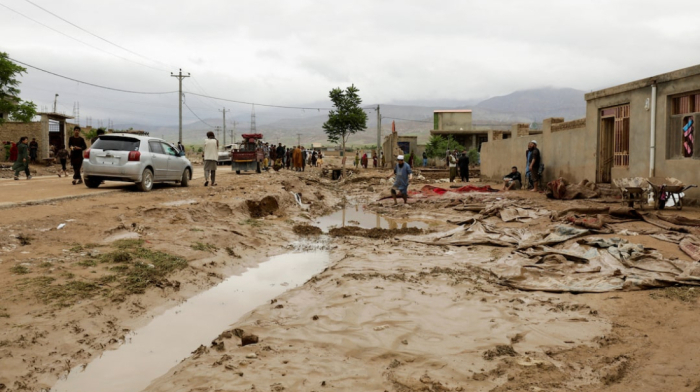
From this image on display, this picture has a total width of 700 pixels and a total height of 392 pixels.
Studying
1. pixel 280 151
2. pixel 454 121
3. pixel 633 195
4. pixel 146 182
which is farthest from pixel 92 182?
pixel 454 121

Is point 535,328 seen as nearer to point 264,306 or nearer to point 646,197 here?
point 264,306

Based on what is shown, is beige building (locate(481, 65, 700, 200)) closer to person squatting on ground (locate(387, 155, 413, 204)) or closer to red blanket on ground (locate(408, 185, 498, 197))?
red blanket on ground (locate(408, 185, 498, 197))

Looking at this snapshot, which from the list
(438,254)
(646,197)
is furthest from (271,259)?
(646,197)

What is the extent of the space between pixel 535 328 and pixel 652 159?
1047cm

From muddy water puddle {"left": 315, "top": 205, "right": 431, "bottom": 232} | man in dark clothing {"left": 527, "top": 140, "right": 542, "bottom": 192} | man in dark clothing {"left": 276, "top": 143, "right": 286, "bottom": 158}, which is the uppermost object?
man in dark clothing {"left": 276, "top": 143, "right": 286, "bottom": 158}

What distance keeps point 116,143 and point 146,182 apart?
4.18ft

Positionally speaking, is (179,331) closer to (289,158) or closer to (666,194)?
(666,194)

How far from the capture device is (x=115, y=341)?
462cm

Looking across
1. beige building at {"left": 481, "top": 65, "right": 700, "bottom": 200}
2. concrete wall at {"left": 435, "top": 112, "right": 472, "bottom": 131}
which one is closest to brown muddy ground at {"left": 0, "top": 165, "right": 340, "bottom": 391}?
beige building at {"left": 481, "top": 65, "right": 700, "bottom": 200}

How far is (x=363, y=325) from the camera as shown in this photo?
5008mm

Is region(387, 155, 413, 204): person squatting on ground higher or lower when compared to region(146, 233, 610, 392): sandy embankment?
higher

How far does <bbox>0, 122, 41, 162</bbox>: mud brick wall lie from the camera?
34656mm

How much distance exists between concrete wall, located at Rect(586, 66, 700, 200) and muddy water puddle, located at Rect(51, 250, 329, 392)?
30.8 feet

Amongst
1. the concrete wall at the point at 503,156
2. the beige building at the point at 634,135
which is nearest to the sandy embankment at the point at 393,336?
the beige building at the point at 634,135
